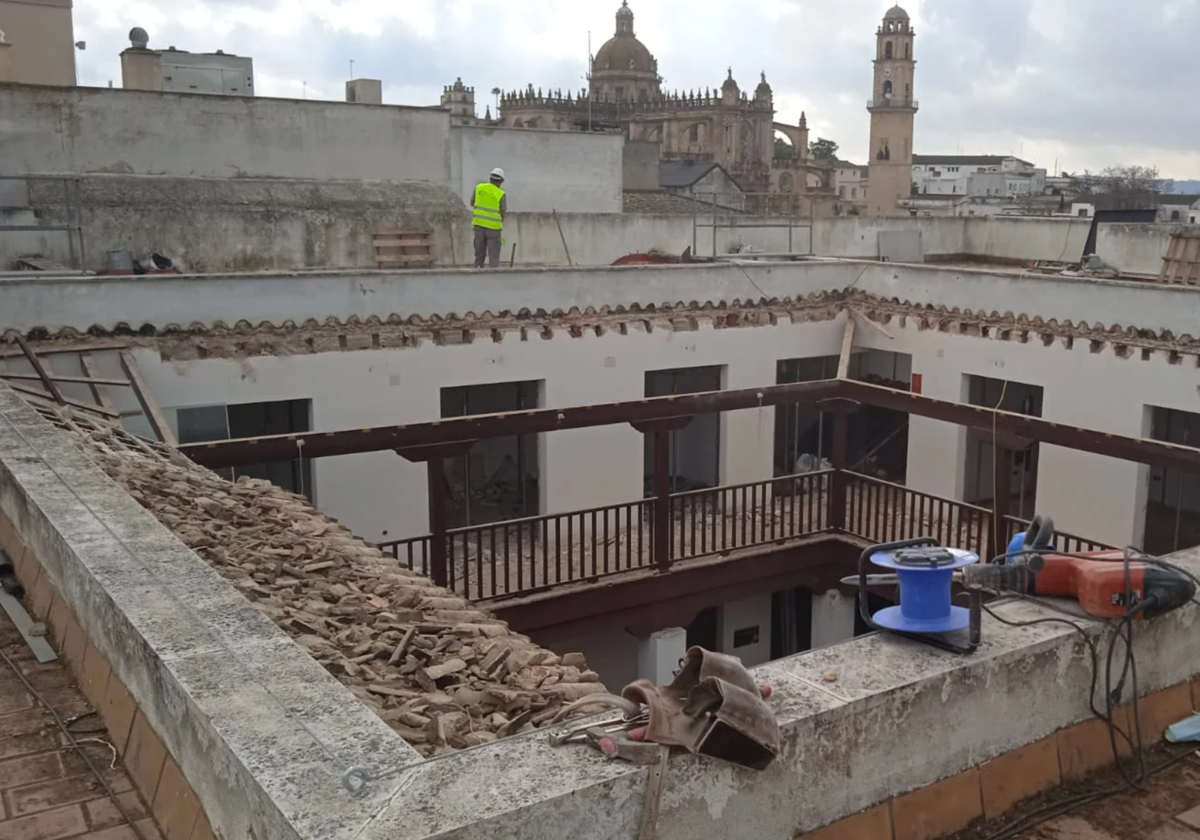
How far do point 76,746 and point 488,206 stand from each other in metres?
12.8

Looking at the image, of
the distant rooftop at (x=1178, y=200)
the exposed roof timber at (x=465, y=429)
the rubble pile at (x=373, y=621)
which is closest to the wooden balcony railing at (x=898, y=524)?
the exposed roof timber at (x=465, y=429)

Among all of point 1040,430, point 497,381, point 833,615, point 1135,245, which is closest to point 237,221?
point 497,381

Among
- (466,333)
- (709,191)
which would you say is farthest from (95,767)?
(709,191)

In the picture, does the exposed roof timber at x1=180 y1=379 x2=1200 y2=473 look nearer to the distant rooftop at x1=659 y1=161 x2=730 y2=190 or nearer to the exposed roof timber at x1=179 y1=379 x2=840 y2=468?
the exposed roof timber at x1=179 y1=379 x2=840 y2=468

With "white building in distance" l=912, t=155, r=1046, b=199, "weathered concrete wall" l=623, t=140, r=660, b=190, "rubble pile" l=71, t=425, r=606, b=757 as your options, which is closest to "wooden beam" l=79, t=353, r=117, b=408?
"rubble pile" l=71, t=425, r=606, b=757

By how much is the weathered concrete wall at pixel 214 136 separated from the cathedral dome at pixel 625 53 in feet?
192

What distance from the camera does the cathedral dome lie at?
252 ft

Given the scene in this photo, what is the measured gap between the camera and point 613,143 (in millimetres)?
24062

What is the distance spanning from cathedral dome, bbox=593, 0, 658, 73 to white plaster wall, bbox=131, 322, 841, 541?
63.2 meters

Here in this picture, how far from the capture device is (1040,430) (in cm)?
1169

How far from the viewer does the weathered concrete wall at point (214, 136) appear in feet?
56.7

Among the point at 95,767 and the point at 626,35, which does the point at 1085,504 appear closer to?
the point at 95,767

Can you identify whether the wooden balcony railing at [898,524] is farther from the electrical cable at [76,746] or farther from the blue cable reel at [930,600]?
the electrical cable at [76,746]

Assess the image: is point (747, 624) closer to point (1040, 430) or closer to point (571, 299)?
point (571, 299)
